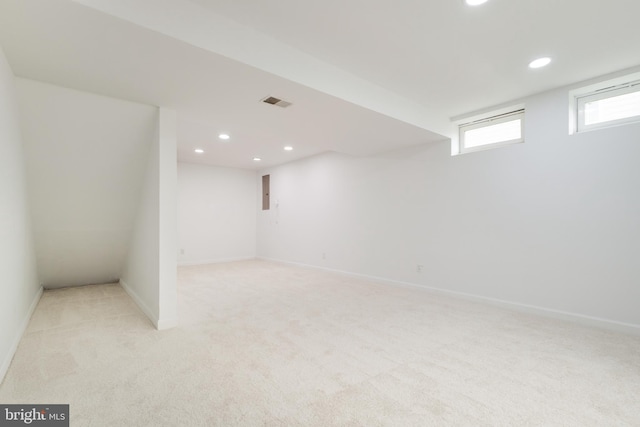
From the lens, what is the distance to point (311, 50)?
258cm

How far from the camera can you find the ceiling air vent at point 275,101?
2.87 meters

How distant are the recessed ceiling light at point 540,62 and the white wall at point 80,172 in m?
3.78

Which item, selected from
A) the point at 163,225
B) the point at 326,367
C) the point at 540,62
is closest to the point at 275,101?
the point at 163,225

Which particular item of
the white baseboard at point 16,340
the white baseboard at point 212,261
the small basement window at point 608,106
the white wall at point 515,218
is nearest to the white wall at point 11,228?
the white baseboard at point 16,340

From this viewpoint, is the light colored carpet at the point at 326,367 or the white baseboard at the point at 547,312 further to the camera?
the white baseboard at the point at 547,312

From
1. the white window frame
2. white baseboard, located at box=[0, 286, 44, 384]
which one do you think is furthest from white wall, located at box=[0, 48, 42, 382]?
the white window frame

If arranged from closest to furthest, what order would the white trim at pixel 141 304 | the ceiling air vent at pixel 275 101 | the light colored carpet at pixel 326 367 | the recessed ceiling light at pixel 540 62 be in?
the light colored carpet at pixel 326 367, the recessed ceiling light at pixel 540 62, the ceiling air vent at pixel 275 101, the white trim at pixel 141 304

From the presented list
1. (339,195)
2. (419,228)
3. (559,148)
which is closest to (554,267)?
(559,148)

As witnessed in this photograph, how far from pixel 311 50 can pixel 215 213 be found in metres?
5.71

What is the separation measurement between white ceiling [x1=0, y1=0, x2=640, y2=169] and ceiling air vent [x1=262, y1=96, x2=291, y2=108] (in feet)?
0.33

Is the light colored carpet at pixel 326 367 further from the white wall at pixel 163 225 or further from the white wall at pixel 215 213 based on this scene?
the white wall at pixel 215 213

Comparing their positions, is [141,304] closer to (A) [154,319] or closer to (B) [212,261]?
(A) [154,319]

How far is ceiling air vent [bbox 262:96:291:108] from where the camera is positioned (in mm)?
2871

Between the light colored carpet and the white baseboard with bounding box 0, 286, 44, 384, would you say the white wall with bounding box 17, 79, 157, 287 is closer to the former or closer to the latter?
the white baseboard with bounding box 0, 286, 44, 384
